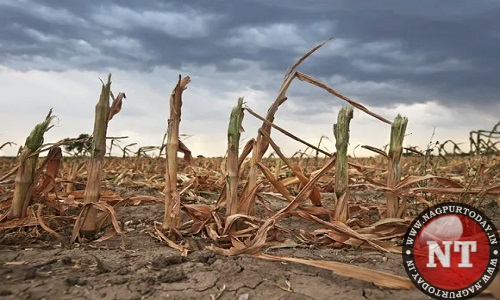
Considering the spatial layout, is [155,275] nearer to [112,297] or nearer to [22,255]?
[112,297]

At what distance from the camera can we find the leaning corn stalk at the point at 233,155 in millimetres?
2805

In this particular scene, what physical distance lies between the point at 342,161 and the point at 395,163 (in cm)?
37

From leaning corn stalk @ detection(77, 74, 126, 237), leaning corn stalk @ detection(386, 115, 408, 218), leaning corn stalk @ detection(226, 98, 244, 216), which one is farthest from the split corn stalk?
leaning corn stalk @ detection(386, 115, 408, 218)

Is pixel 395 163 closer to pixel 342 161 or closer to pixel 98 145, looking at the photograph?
pixel 342 161

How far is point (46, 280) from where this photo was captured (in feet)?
7.29

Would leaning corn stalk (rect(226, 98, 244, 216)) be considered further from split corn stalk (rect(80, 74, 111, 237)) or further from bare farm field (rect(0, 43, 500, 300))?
split corn stalk (rect(80, 74, 111, 237))

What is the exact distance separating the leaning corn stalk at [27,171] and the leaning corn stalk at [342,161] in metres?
1.63

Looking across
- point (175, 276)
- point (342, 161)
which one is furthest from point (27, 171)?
point (342, 161)

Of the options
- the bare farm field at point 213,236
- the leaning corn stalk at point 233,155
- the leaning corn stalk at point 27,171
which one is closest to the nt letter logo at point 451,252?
the bare farm field at point 213,236

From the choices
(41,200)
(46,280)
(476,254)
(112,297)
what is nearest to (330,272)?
(476,254)

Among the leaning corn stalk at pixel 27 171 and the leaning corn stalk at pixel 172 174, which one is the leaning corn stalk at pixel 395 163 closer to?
the leaning corn stalk at pixel 172 174

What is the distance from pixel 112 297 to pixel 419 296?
1167 millimetres

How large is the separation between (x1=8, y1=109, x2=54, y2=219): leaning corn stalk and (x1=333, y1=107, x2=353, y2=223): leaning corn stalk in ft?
5.33

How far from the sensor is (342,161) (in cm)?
290
